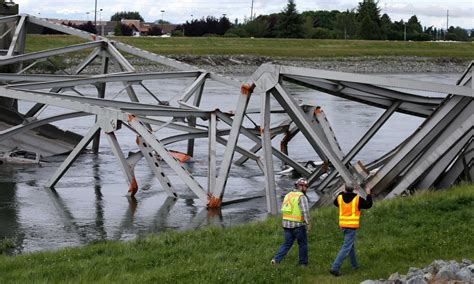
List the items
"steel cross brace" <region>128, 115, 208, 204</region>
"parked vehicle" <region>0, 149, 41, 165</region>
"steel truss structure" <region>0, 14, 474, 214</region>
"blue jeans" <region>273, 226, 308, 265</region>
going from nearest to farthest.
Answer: "blue jeans" <region>273, 226, 308, 265</region> → "steel truss structure" <region>0, 14, 474, 214</region> → "steel cross brace" <region>128, 115, 208, 204</region> → "parked vehicle" <region>0, 149, 41, 165</region>

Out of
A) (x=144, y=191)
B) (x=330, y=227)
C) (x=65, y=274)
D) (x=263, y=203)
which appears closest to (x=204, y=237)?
(x=330, y=227)

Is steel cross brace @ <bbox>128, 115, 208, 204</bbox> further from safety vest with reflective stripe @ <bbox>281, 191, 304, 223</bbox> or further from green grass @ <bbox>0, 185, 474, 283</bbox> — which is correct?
safety vest with reflective stripe @ <bbox>281, 191, 304, 223</bbox>

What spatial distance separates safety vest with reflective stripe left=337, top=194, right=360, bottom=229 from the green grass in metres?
0.70

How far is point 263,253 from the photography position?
A: 15758 mm

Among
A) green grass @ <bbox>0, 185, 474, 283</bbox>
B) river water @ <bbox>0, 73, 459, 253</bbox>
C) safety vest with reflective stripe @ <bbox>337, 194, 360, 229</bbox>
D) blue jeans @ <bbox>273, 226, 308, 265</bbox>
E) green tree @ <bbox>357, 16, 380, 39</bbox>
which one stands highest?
green tree @ <bbox>357, 16, 380, 39</bbox>

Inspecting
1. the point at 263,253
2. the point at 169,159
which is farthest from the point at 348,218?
the point at 169,159

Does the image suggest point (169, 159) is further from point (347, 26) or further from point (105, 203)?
point (347, 26)

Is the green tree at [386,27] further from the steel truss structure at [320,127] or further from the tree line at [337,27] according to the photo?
the steel truss structure at [320,127]

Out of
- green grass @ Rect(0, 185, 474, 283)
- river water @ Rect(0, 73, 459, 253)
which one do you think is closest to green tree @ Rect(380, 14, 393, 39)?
river water @ Rect(0, 73, 459, 253)

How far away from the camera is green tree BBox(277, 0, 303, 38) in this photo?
147750mm

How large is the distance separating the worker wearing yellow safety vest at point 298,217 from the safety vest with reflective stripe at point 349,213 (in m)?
0.47

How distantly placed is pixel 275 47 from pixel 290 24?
84.5 feet

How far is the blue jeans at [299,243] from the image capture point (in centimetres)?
1445

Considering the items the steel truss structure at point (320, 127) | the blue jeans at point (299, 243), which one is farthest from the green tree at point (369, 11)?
the blue jeans at point (299, 243)
